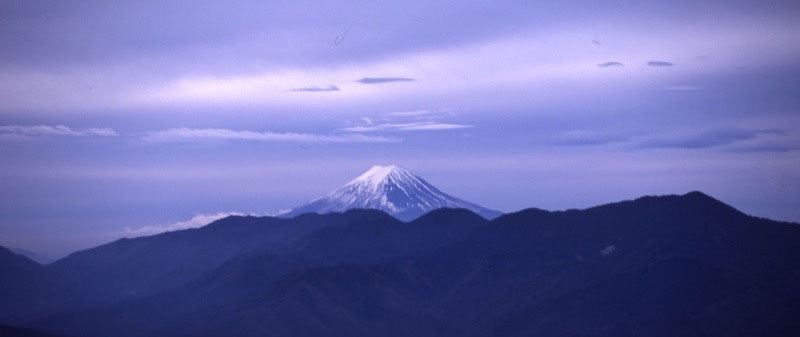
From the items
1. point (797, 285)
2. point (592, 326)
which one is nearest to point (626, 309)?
point (592, 326)

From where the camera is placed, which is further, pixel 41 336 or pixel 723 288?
pixel 723 288

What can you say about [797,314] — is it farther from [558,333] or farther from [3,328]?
[3,328]

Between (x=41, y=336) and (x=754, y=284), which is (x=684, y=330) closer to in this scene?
(x=754, y=284)

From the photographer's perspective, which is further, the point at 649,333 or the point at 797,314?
the point at 649,333

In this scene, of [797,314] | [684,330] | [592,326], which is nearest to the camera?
[797,314]

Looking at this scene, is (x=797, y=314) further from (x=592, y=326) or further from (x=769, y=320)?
(x=592, y=326)

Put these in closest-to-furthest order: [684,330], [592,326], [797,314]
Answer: [797,314] < [684,330] < [592,326]

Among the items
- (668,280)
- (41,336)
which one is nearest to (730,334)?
(668,280)
